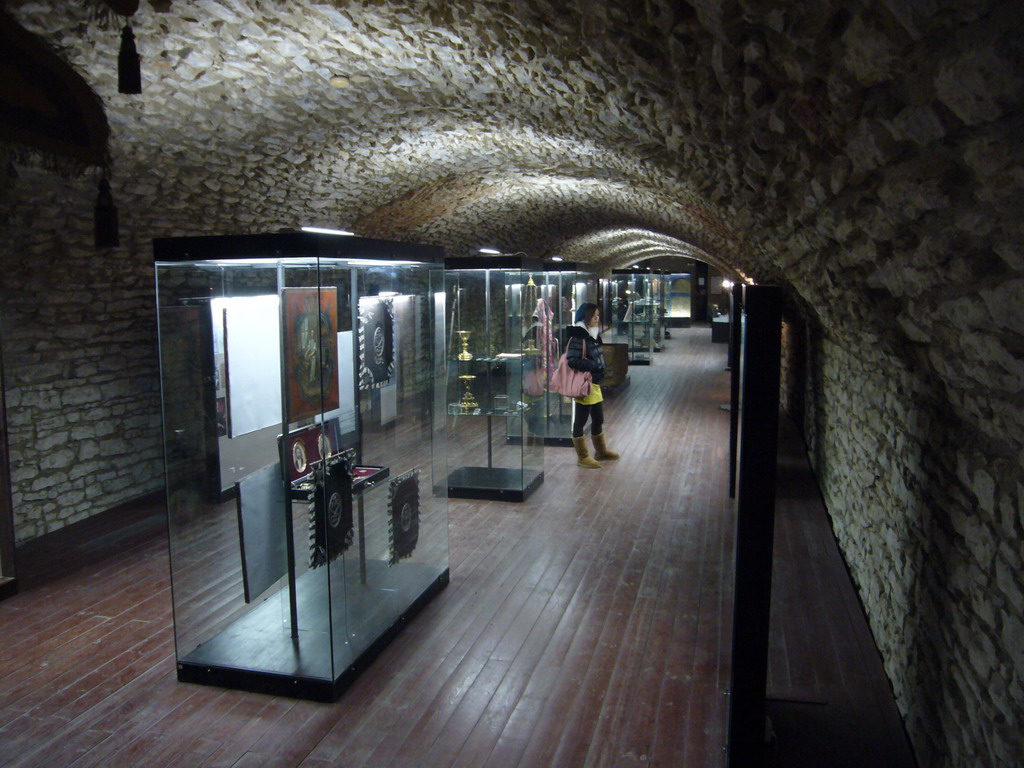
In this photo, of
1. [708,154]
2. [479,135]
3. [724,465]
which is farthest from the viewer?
[724,465]

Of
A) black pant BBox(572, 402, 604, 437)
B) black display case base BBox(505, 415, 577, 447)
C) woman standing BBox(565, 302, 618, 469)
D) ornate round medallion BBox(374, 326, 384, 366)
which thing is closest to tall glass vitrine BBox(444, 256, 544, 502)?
woman standing BBox(565, 302, 618, 469)

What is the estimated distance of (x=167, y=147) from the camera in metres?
5.58

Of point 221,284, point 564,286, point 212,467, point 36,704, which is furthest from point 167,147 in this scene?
point 564,286

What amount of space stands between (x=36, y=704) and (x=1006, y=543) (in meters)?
4.07

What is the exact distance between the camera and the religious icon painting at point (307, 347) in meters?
3.70

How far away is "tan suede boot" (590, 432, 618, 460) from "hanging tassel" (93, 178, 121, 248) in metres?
5.00

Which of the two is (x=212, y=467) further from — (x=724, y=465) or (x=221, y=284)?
(x=724, y=465)

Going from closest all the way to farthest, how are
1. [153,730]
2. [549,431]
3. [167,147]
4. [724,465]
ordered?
[153,730], [167,147], [724,465], [549,431]

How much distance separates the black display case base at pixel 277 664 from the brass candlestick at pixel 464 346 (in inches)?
131

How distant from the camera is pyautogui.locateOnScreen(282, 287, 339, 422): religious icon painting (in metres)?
3.70

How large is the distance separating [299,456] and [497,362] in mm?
3600

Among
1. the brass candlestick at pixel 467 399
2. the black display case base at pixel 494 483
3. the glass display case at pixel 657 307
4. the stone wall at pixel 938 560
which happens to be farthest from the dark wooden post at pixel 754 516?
the glass display case at pixel 657 307

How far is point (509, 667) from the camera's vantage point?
4086mm

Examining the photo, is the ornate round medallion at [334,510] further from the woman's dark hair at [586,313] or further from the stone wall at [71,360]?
the woman's dark hair at [586,313]
